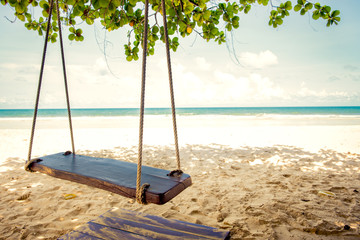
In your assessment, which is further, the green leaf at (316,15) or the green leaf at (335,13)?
the green leaf at (316,15)

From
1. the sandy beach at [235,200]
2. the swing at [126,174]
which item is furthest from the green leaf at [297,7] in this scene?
the sandy beach at [235,200]

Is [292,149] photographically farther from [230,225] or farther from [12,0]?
[12,0]

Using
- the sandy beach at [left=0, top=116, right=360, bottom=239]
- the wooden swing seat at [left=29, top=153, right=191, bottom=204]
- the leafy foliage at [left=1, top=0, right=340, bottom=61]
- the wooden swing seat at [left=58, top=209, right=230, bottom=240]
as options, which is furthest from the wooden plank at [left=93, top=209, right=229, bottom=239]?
the leafy foliage at [left=1, top=0, right=340, bottom=61]

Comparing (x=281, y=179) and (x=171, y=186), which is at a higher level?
(x=171, y=186)

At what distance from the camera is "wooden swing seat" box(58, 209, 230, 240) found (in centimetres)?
127

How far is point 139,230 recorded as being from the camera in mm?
1347

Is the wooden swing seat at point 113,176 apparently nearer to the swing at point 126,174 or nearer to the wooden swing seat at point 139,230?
the swing at point 126,174

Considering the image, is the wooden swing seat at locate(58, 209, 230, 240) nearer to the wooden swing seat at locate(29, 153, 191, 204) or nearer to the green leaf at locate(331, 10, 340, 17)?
the wooden swing seat at locate(29, 153, 191, 204)

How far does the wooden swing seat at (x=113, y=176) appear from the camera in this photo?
4.01 ft

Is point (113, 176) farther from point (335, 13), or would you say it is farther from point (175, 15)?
point (335, 13)

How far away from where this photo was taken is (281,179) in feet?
10.2

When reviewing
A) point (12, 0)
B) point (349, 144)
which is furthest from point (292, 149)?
point (12, 0)

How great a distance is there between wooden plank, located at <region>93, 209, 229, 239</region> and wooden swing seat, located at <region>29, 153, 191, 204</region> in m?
0.29

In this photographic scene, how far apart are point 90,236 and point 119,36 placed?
2276 mm
